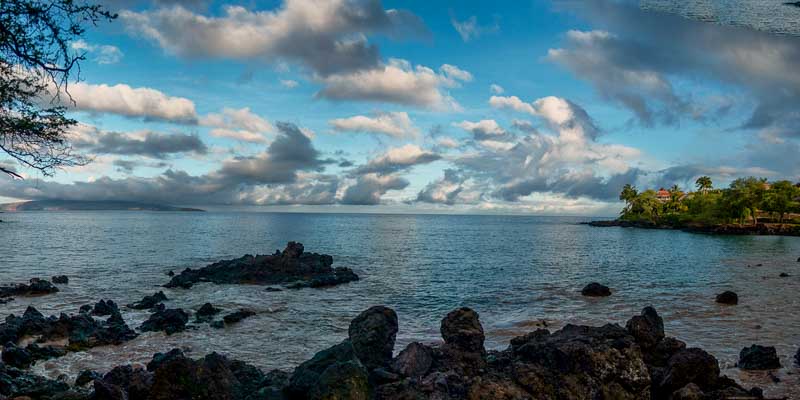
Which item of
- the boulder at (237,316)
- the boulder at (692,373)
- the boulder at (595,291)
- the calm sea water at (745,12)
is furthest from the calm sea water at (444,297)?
the calm sea water at (745,12)

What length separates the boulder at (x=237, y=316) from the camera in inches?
1330

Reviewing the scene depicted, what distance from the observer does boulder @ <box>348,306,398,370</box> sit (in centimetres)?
2038

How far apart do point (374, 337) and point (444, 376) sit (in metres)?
4.95

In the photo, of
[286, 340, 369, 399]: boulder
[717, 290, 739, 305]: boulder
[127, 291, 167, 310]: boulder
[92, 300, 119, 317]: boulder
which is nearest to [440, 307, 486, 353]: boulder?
[286, 340, 369, 399]: boulder

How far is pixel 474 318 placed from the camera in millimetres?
21641

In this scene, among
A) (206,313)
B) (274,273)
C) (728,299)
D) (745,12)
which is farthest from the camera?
(274,273)

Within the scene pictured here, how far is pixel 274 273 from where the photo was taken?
57094 millimetres

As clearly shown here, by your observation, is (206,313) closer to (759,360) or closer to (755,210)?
(759,360)

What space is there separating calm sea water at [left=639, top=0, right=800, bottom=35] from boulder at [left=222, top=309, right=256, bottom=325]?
32125 mm

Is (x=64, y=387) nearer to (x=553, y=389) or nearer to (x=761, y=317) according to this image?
(x=553, y=389)

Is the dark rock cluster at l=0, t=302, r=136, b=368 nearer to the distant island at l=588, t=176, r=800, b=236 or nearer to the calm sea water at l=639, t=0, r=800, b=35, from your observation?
the calm sea water at l=639, t=0, r=800, b=35

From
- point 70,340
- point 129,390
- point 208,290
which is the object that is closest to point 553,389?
point 129,390

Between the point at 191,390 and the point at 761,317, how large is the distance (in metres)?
38.9

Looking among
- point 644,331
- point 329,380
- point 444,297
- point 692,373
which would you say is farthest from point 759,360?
point 444,297
